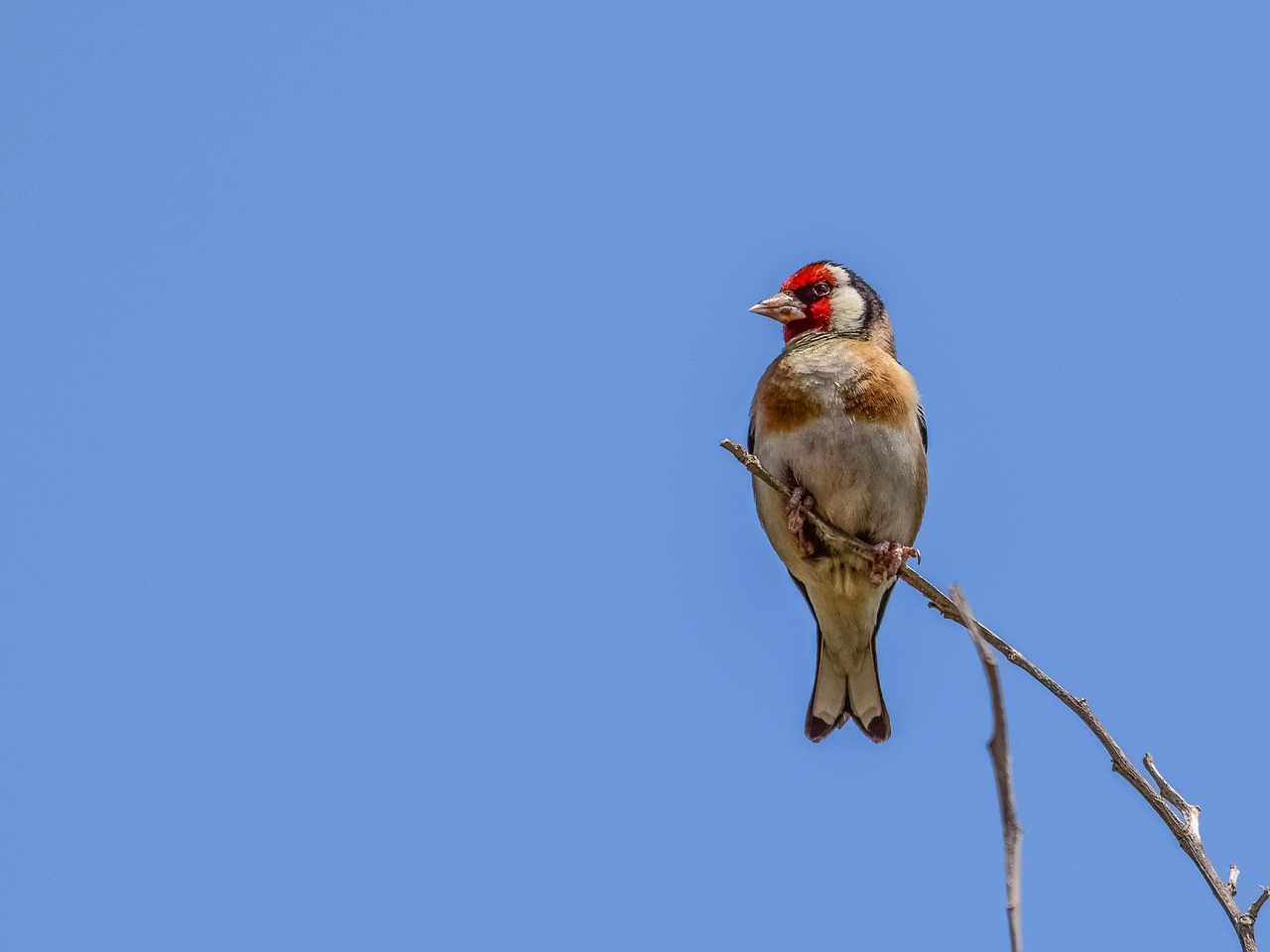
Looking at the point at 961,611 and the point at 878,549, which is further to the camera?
the point at 878,549

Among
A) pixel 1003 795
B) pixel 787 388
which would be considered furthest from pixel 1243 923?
pixel 787 388

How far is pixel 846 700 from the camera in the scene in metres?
7.50

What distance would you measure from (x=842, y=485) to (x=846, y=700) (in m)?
1.46

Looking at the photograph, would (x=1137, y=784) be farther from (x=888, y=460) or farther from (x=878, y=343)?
(x=878, y=343)

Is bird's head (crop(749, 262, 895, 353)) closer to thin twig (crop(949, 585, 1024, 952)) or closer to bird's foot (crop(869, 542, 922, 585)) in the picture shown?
bird's foot (crop(869, 542, 922, 585))

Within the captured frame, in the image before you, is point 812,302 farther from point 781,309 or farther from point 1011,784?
point 1011,784

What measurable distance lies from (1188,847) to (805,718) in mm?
4486

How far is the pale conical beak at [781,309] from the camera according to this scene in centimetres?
781

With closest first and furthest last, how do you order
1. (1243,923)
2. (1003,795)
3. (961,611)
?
(1003,795) < (961,611) < (1243,923)

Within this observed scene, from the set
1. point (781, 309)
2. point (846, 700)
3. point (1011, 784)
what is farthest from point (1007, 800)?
point (781, 309)

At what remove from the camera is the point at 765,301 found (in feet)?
25.8

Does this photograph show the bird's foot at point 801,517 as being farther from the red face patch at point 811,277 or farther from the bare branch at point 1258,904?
the bare branch at point 1258,904

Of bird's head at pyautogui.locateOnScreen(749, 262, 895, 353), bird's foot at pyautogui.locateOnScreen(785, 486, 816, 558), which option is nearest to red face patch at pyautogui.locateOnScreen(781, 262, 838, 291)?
bird's head at pyautogui.locateOnScreen(749, 262, 895, 353)

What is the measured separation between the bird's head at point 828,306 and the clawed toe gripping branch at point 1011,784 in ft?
8.38
